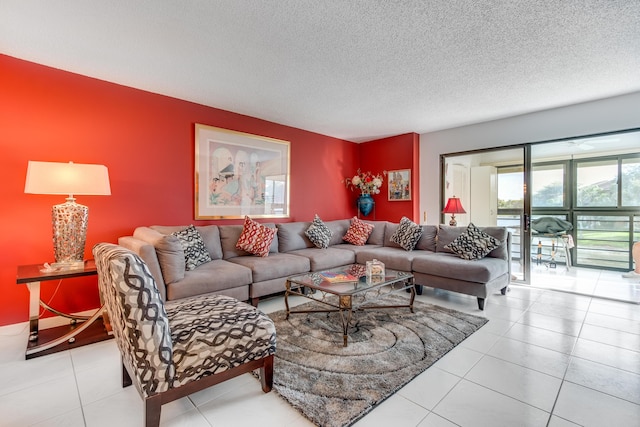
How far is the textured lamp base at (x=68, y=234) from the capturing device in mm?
2496

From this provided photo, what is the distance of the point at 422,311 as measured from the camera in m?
3.07

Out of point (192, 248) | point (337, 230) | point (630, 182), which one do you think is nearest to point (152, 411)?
point (192, 248)

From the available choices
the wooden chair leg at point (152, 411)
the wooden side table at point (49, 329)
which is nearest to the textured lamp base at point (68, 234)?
the wooden side table at point (49, 329)

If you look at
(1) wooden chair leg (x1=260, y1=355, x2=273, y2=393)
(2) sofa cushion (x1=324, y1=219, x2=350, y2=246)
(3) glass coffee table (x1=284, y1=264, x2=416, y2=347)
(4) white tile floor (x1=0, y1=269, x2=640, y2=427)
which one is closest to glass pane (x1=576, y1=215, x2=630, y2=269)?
(4) white tile floor (x1=0, y1=269, x2=640, y2=427)

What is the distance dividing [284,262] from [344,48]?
2285 millimetres

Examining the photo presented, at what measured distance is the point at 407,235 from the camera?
4.31 metres

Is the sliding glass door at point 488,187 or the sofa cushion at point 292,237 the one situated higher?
the sliding glass door at point 488,187

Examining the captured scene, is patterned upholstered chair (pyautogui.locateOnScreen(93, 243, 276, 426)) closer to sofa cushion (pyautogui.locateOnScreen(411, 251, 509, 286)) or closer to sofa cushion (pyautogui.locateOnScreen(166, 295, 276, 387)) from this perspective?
sofa cushion (pyautogui.locateOnScreen(166, 295, 276, 387))

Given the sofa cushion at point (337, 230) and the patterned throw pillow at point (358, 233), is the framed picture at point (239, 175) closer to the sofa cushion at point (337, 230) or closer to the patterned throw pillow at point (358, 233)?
the sofa cushion at point (337, 230)

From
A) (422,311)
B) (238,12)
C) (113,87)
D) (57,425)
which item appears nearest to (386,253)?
(422,311)

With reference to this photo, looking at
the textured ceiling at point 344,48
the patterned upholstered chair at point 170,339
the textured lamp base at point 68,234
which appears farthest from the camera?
the textured lamp base at point 68,234

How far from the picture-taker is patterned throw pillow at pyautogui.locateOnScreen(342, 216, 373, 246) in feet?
15.7

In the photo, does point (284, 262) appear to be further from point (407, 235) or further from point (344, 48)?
point (344, 48)

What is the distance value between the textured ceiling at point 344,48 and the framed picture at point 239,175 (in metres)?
0.55
